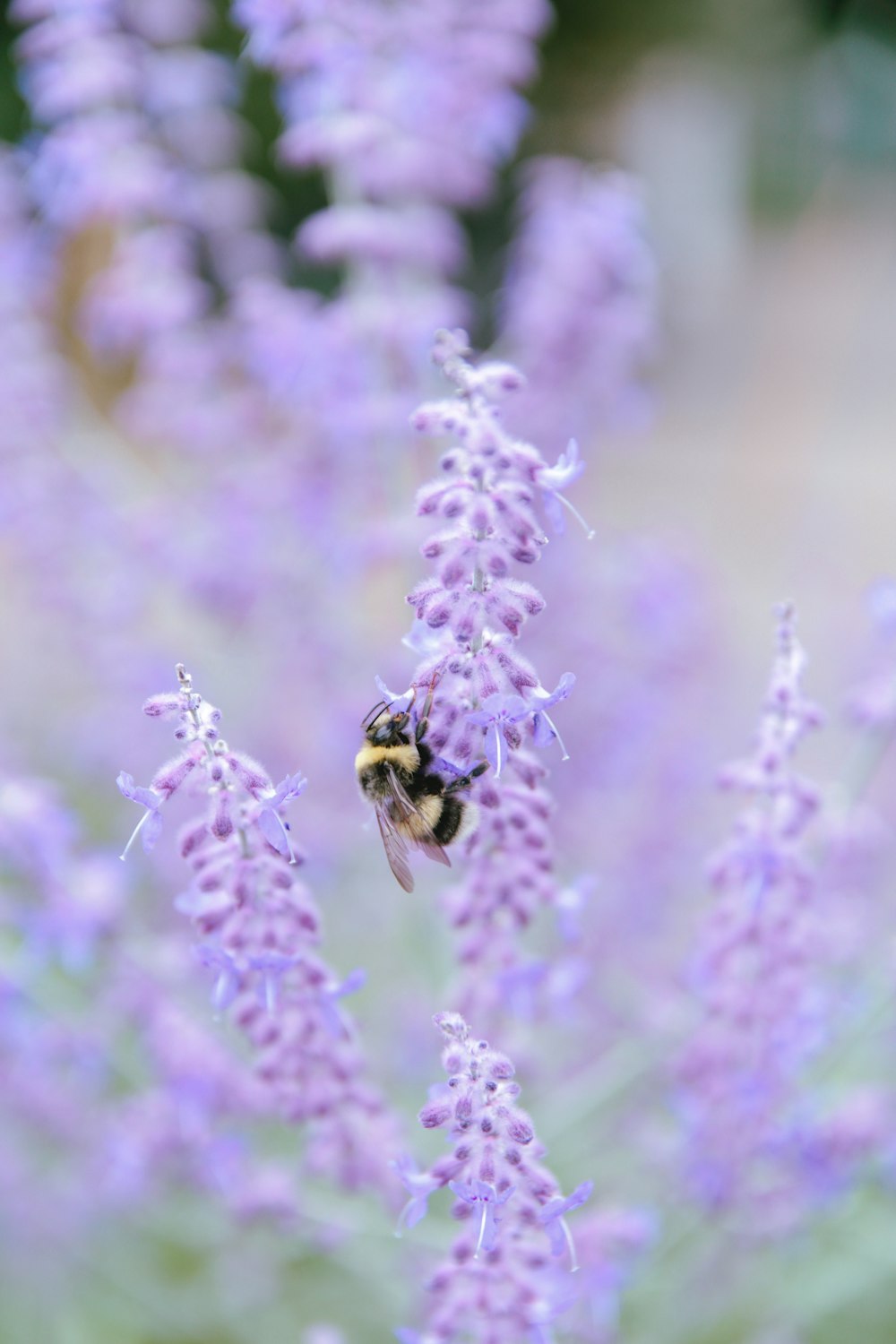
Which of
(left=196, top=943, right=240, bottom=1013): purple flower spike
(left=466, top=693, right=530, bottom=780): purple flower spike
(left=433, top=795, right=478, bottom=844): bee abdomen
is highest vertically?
(left=433, top=795, right=478, bottom=844): bee abdomen

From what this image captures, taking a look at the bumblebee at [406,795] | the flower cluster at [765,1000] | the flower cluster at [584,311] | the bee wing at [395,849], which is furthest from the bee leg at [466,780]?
the flower cluster at [584,311]

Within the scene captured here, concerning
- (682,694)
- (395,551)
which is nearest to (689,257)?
(682,694)

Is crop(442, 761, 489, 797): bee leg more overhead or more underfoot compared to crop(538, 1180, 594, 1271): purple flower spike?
more overhead

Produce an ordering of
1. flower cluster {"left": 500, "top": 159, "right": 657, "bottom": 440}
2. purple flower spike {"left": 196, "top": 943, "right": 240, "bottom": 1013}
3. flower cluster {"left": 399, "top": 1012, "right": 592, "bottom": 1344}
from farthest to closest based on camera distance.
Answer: flower cluster {"left": 500, "top": 159, "right": 657, "bottom": 440} → purple flower spike {"left": 196, "top": 943, "right": 240, "bottom": 1013} → flower cluster {"left": 399, "top": 1012, "right": 592, "bottom": 1344}

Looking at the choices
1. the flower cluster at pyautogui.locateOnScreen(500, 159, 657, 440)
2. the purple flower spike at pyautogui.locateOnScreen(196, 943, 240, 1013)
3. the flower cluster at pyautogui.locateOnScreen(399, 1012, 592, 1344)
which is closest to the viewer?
the flower cluster at pyautogui.locateOnScreen(399, 1012, 592, 1344)

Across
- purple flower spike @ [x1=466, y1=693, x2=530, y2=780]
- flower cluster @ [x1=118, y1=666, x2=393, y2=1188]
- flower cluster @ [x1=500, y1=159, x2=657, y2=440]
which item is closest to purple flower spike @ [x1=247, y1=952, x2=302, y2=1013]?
flower cluster @ [x1=118, y1=666, x2=393, y2=1188]

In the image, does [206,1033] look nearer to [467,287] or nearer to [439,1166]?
[439,1166]

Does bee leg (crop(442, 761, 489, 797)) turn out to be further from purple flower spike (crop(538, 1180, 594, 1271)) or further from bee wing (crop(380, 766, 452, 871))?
purple flower spike (crop(538, 1180, 594, 1271))
